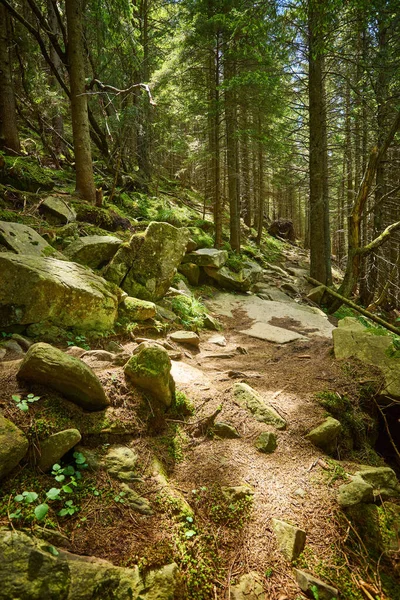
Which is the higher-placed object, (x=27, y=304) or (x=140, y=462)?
(x=27, y=304)

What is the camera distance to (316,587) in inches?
84.7

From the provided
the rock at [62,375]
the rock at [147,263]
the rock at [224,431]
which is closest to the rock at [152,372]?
the rock at [62,375]

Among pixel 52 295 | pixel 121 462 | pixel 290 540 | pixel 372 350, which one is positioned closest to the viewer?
pixel 290 540

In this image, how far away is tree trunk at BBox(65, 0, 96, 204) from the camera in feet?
26.0

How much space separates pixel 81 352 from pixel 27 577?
7.99 feet

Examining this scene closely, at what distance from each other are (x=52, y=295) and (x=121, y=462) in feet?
8.28

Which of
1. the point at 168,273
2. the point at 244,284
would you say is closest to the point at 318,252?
the point at 244,284

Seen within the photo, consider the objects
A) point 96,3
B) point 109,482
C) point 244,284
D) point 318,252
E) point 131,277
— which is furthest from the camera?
point 318,252

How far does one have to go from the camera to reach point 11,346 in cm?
362

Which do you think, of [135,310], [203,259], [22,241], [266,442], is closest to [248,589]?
[266,442]

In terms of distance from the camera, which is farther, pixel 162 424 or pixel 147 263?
pixel 147 263

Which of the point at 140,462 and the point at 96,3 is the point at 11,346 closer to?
the point at 140,462

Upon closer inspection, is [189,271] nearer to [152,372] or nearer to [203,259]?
[203,259]

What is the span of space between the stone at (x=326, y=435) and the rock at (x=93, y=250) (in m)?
5.04
